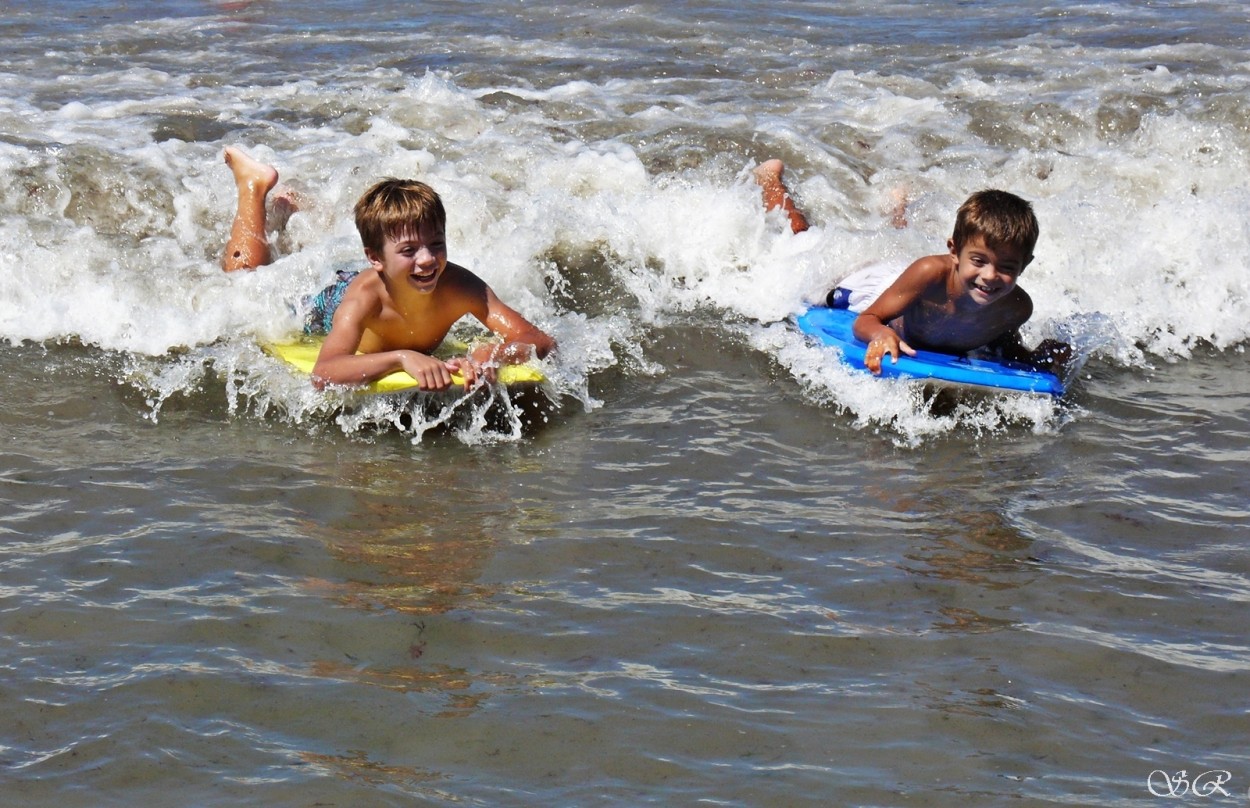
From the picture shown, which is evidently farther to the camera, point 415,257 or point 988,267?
point 988,267

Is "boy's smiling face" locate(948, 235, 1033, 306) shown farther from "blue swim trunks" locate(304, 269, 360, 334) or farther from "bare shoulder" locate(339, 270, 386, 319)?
"blue swim trunks" locate(304, 269, 360, 334)

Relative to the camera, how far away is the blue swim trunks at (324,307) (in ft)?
20.2

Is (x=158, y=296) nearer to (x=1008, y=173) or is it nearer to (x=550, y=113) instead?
(x=550, y=113)

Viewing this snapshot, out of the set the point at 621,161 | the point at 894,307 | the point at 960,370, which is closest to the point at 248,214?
the point at 621,161

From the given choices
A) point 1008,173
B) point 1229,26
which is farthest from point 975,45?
point 1008,173

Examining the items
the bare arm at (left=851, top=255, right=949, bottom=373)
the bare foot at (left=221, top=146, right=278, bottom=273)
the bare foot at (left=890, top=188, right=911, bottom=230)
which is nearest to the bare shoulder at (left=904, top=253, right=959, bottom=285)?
the bare arm at (left=851, top=255, right=949, bottom=373)

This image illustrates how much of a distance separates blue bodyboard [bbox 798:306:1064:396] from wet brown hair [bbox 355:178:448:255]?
1.84 metres

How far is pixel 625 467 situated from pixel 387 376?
1.04 meters

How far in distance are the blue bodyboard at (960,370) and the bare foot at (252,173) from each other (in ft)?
10.4

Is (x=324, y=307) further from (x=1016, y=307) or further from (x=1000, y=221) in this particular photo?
(x=1016, y=307)

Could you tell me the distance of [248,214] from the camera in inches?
284

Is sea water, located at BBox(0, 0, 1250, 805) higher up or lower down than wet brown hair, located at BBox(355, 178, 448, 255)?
lower down

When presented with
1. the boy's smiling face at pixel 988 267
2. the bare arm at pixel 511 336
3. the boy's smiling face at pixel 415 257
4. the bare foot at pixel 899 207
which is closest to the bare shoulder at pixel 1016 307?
the boy's smiling face at pixel 988 267

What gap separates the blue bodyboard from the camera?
556 centimetres
